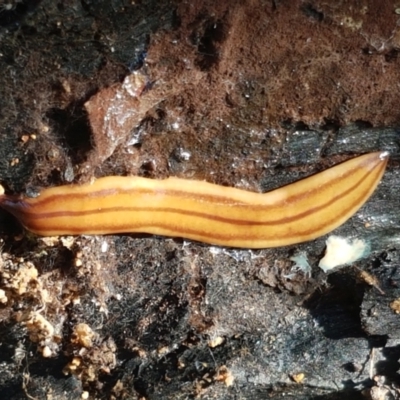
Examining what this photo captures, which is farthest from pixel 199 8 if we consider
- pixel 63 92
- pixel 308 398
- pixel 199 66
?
pixel 308 398

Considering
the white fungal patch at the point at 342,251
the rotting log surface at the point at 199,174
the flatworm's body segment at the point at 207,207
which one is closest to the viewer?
the rotting log surface at the point at 199,174

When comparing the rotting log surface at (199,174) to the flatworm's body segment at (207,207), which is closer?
the rotting log surface at (199,174)

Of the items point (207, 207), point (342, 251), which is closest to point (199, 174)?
point (207, 207)

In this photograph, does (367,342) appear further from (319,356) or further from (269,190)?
(269,190)

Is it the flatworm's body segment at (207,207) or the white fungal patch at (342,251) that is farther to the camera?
the white fungal patch at (342,251)

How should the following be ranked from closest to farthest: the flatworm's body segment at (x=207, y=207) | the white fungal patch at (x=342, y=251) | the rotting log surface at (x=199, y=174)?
the rotting log surface at (x=199, y=174) < the flatworm's body segment at (x=207, y=207) < the white fungal patch at (x=342, y=251)

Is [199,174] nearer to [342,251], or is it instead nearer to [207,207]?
[207,207]
